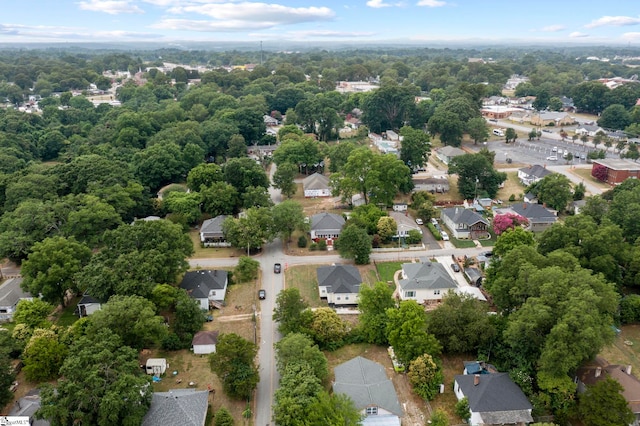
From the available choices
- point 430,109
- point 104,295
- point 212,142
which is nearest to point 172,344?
point 104,295

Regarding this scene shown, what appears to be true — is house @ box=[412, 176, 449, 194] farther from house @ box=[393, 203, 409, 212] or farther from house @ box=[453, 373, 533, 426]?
house @ box=[453, 373, 533, 426]

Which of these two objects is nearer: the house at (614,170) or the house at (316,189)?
the house at (316,189)

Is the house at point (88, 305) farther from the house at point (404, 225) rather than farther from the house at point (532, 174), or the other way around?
the house at point (532, 174)

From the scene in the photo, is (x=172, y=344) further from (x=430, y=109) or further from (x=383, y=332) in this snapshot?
(x=430, y=109)

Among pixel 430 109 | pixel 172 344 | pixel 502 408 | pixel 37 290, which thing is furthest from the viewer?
pixel 430 109

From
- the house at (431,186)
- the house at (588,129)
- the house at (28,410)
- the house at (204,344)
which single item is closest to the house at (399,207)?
the house at (431,186)

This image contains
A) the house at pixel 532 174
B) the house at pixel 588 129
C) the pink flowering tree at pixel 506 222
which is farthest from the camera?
the house at pixel 588 129

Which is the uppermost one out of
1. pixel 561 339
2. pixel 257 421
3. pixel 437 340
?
pixel 561 339
